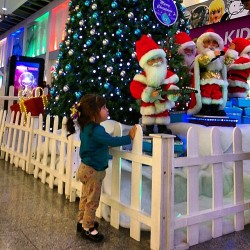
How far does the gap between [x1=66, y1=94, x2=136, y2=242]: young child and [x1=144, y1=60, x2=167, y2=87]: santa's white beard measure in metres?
0.72

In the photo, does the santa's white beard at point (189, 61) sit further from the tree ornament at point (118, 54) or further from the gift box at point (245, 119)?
the gift box at point (245, 119)

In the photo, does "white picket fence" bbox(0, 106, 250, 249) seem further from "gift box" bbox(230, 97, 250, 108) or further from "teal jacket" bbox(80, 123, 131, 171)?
"gift box" bbox(230, 97, 250, 108)

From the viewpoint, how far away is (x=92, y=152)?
1990 millimetres

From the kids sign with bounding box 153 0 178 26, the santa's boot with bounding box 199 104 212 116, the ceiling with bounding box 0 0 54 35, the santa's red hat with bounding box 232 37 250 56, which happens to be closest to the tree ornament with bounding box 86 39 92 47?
the kids sign with bounding box 153 0 178 26

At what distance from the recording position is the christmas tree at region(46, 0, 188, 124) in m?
3.42

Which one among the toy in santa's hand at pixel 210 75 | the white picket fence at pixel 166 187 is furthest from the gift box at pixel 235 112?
the white picket fence at pixel 166 187

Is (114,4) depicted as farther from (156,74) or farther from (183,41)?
(156,74)

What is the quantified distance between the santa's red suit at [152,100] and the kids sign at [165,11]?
111 cm

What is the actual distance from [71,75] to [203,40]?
5.23 feet

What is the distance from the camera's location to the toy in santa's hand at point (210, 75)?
327cm

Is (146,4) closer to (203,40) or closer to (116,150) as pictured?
(203,40)

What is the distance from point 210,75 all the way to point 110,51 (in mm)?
1156

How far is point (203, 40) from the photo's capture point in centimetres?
346

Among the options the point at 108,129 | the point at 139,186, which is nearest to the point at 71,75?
the point at 108,129
